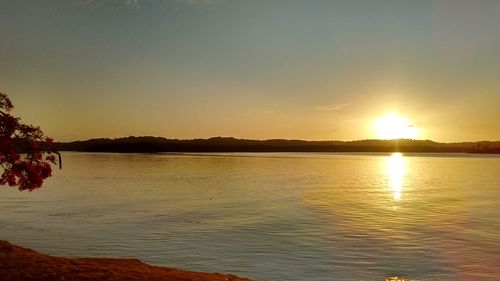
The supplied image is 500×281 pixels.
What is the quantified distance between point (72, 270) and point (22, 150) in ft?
18.5

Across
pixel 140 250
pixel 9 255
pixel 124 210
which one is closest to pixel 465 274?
pixel 140 250

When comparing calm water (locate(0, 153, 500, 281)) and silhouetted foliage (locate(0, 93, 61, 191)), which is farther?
calm water (locate(0, 153, 500, 281))

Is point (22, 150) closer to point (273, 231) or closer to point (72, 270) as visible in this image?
point (72, 270)

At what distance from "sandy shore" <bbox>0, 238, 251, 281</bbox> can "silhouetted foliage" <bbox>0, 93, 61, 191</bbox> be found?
328 cm

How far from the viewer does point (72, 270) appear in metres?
19.5

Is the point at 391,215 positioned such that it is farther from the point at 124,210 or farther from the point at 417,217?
the point at 124,210

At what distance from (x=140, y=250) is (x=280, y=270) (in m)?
9.97

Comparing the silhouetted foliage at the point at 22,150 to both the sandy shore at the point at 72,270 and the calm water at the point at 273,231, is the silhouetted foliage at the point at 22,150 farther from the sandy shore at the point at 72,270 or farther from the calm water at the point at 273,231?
the calm water at the point at 273,231

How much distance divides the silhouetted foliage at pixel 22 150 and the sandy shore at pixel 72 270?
3.28 m

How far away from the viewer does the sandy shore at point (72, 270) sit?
1827cm

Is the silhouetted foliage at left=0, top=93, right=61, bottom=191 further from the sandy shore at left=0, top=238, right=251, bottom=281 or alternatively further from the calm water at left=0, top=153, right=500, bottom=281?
the calm water at left=0, top=153, right=500, bottom=281

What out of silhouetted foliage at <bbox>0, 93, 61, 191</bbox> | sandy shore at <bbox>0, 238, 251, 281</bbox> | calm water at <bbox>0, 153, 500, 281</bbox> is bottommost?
calm water at <bbox>0, 153, 500, 281</bbox>

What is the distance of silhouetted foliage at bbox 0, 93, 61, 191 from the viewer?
66.8 ft

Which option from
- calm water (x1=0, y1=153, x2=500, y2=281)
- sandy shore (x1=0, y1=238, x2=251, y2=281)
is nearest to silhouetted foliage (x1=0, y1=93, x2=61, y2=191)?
sandy shore (x1=0, y1=238, x2=251, y2=281)
